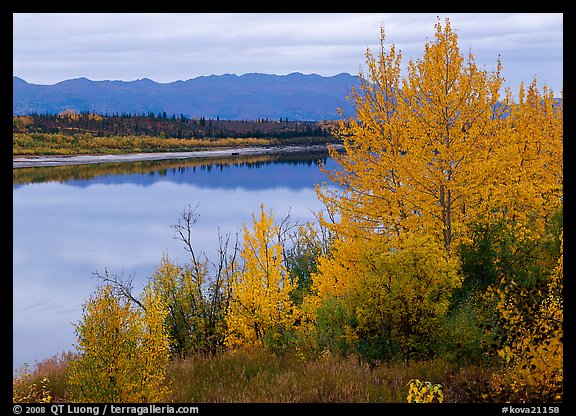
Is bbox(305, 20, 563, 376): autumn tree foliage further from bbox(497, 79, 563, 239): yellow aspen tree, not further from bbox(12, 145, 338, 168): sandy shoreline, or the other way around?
bbox(12, 145, 338, 168): sandy shoreline

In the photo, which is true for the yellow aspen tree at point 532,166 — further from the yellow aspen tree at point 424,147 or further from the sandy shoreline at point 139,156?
the sandy shoreline at point 139,156

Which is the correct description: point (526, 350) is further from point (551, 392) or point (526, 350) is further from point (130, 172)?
point (130, 172)

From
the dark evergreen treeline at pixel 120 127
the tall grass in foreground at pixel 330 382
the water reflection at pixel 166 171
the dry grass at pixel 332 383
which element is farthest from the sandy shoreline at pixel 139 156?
the dry grass at pixel 332 383

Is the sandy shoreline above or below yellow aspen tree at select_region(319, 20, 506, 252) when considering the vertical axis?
below

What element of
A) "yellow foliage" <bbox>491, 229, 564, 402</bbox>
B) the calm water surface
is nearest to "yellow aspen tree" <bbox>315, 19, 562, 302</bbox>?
"yellow foliage" <bbox>491, 229, 564, 402</bbox>

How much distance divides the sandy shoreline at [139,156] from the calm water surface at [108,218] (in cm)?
499

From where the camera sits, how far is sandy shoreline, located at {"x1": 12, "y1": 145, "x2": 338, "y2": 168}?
102m

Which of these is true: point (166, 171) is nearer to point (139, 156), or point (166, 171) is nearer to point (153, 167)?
point (153, 167)

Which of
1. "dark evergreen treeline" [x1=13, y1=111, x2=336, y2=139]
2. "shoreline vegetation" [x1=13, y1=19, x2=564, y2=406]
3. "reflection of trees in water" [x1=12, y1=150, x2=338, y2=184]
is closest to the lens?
"shoreline vegetation" [x1=13, y1=19, x2=564, y2=406]

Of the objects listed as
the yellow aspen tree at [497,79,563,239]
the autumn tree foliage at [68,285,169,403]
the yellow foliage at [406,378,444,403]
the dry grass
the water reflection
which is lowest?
the water reflection

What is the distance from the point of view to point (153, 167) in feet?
354

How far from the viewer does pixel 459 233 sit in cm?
1595

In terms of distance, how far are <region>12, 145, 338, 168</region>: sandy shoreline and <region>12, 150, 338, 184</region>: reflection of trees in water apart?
9.75 ft

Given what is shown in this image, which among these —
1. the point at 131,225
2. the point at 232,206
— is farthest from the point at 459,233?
the point at 232,206
